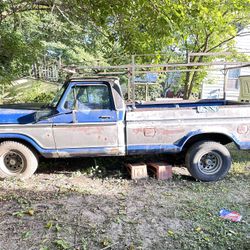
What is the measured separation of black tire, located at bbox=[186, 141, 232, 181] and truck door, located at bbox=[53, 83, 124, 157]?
4.17 feet

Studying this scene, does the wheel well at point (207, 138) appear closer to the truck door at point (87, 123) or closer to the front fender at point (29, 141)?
the truck door at point (87, 123)

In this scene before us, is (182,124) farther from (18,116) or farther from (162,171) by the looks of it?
(18,116)

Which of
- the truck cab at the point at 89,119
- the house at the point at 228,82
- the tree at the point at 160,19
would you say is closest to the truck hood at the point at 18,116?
the truck cab at the point at 89,119

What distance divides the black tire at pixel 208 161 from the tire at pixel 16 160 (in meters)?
2.78

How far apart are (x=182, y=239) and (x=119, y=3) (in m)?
3.39

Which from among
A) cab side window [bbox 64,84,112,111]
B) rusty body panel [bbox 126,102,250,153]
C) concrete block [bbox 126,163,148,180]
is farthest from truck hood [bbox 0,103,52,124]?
concrete block [bbox 126,163,148,180]

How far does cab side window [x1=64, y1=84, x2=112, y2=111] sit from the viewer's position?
506 cm

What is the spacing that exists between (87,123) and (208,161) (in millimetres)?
2255

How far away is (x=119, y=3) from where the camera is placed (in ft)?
14.3

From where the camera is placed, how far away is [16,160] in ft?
17.0

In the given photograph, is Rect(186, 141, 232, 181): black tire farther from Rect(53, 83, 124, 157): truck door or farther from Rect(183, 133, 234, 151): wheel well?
Rect(53, 83, 124, 157): truck door

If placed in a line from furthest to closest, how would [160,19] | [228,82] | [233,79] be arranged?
[228,82], [233,79], [160,19]

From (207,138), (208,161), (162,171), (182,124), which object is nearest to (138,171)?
(162,171)

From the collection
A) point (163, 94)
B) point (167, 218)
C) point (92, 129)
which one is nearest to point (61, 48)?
point (163, 94)
